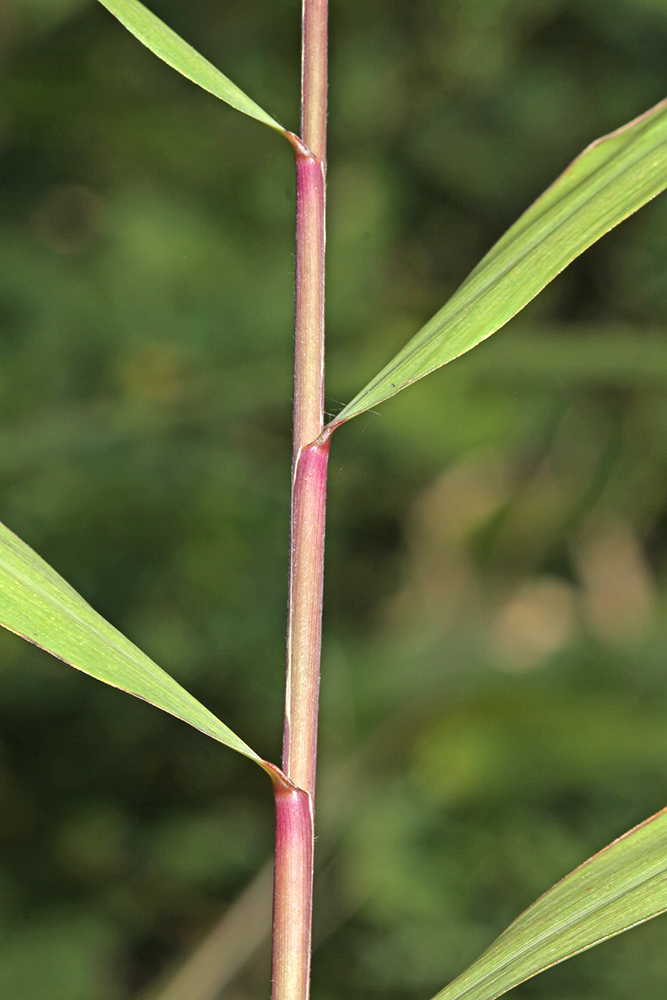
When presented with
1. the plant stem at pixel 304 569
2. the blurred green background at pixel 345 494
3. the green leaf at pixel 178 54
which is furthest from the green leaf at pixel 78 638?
the blurred green background at pixel 345 494

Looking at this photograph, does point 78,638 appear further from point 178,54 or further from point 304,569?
point 178,54

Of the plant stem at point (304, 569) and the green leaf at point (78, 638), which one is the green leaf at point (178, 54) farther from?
the green leaf at point (78, 638)

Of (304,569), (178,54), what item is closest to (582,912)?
(304,569)

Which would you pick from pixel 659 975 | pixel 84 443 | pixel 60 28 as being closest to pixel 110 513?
pixel 84 443

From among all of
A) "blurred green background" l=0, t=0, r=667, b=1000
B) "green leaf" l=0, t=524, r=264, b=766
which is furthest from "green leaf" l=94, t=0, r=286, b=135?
"blurred green background" l=0, t=0, r=667, b=1000

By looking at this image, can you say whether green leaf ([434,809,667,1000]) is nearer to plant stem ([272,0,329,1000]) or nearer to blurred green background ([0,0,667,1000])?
plant stem ([272,0,329,1000])

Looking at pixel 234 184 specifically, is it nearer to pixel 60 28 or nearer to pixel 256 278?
pixel 256 278
